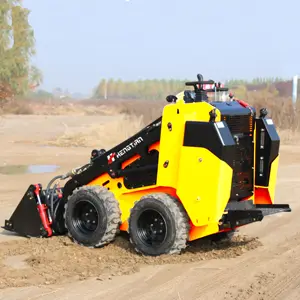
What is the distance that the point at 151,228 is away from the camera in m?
7.25

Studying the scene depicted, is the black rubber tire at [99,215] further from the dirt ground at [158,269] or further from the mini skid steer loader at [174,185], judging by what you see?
the dirt ground at [158,269]

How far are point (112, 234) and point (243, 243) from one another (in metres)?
1.76

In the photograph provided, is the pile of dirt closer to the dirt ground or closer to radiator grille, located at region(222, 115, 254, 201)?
the dirt ground

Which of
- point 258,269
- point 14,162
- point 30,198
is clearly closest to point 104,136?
point 14,162

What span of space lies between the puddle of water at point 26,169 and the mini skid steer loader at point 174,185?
324 inches

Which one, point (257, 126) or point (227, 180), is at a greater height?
point (257, 126)

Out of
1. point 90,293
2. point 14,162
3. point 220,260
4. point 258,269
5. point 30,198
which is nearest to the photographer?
point 90,293

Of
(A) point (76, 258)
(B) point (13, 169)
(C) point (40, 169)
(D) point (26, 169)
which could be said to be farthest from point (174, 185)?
(B) point (13, 169)

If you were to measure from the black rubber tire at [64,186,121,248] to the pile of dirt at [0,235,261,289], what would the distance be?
0.12 metres

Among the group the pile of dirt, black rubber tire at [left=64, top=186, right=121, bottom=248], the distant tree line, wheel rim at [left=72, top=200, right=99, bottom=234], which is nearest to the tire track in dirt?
the pile of dirt

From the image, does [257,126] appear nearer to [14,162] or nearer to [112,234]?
[112,234]

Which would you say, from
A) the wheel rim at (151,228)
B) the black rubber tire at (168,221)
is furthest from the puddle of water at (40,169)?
the black rubber tire at (168,221)

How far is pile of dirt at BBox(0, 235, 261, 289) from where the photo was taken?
6.43 m

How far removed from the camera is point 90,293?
19.2 feet
